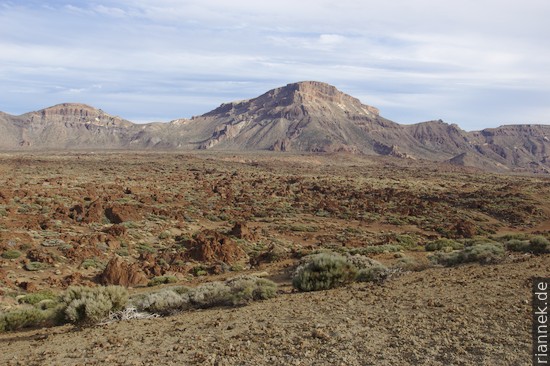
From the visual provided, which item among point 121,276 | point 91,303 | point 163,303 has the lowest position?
point 121,276

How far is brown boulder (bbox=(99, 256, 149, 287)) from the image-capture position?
55.3ft

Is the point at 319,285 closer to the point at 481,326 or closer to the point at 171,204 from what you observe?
the point at 481,326

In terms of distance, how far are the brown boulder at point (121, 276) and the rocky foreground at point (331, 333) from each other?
22.1ft

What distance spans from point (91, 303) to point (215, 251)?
12257 millimetres

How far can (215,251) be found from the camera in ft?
72.1

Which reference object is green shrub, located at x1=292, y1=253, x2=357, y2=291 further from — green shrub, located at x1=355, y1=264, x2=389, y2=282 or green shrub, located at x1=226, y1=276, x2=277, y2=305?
green shrub, located at x1=226, y1=276, x2=277, y2=305

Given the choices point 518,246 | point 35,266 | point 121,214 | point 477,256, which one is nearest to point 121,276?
point 35,266

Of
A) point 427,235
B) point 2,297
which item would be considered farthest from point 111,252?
point 427,235

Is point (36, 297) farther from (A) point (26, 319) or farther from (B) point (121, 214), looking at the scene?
(B) point (121, 214)

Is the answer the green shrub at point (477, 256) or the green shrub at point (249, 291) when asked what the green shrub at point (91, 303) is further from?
the green shrub at point (477, 256)

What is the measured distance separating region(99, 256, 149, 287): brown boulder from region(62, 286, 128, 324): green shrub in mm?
6312

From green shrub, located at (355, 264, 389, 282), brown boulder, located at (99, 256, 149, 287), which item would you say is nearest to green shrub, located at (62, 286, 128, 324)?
green shrub, located at (355, 264, 389, 282)

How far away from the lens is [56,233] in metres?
23.0

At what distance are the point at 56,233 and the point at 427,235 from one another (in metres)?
23.4
